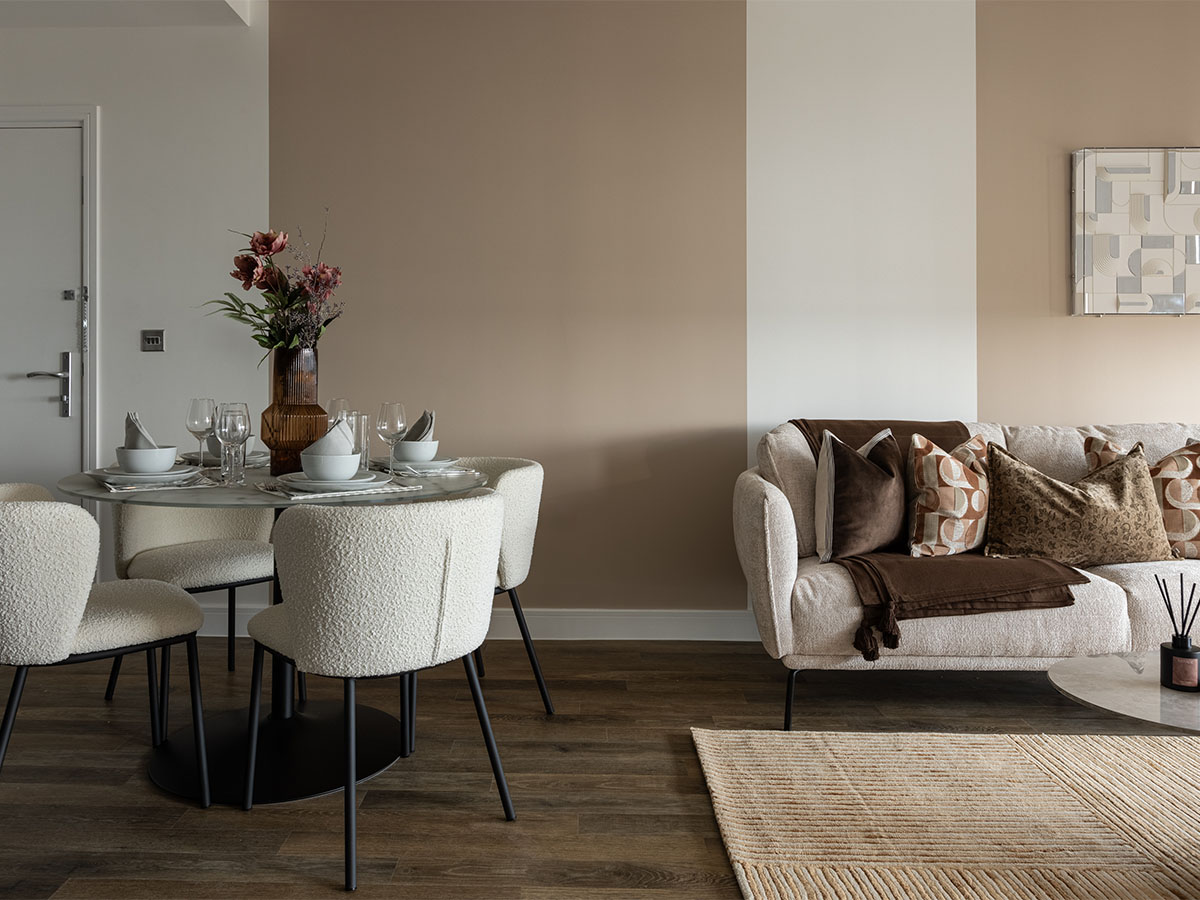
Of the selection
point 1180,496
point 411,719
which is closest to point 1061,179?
point 1180,496

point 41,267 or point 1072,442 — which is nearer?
point 1072,442

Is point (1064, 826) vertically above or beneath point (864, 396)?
beneath

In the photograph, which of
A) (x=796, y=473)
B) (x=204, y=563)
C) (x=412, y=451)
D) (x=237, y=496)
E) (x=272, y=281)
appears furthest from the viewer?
(x=796, y=473)

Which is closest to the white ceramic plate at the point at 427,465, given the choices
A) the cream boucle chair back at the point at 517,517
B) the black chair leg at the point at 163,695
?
the cream boucle chair back at the point at 517,517

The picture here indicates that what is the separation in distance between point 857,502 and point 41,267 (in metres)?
3.37

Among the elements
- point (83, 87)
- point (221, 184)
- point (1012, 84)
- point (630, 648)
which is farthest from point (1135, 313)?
point (83, 87)

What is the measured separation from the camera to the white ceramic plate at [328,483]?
6.49 feet

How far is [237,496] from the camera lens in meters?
1.92

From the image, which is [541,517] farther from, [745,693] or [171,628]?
[171,628]

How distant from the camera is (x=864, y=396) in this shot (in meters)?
3.51

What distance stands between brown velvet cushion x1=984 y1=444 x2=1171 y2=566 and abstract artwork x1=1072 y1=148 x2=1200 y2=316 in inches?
34.1

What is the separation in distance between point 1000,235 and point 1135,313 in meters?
0.62

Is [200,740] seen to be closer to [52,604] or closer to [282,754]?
[282,754]

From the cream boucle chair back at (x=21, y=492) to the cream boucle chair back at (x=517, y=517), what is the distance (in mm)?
1183
